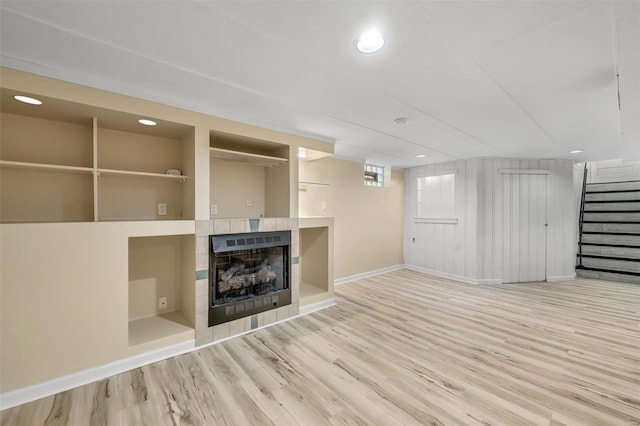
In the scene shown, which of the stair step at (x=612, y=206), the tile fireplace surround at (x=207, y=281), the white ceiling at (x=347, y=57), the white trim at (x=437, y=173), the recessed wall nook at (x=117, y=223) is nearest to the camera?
the white ceiling at (x=347, y=57)

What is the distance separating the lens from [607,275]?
5.48 m

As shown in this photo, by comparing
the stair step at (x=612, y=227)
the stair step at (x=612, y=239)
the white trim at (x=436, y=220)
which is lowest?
the stair step at (x=612, y=239)

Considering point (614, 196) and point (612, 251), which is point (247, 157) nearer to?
point (612, 251)

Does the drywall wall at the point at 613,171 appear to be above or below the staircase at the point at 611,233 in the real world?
above

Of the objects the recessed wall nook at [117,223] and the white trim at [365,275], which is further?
the white trim at [365,275]

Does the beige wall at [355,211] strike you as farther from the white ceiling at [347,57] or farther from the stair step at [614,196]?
the stair step at [614,196]

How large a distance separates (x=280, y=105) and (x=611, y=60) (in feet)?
8.44

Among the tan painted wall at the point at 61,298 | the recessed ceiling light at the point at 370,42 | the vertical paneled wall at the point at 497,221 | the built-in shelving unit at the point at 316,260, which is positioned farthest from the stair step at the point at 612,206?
the tan painted wall at the point at 61,298

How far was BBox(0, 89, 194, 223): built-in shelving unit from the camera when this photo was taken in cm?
225

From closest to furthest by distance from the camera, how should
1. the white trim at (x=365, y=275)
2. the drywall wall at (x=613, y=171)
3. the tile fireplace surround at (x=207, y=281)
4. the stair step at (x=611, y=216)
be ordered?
1. the tile fireplace surround at (x=207, y=281)
2. the white trim at (x=365, y=275)
3. the stair step at (x=611, y=216)
4. the drywall wall at (x=613, y=171)

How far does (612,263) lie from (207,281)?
26.0 ft

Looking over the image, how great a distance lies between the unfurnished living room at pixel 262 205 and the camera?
1.60 meters

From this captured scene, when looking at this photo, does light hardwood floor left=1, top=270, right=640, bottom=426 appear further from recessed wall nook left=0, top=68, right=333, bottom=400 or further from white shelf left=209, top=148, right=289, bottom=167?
white shelf left=209, top=148, right=289, bottom=167

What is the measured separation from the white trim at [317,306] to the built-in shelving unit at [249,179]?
4.35 feet
